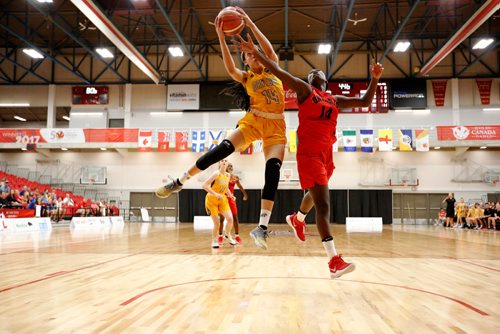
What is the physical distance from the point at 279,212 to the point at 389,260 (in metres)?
19.2

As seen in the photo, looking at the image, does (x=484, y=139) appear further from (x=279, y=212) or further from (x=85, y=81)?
(x=85, y=81)

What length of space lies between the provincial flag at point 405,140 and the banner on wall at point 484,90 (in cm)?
683

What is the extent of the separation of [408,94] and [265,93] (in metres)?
23.7

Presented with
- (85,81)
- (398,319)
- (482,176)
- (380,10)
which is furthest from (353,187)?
(398,319)

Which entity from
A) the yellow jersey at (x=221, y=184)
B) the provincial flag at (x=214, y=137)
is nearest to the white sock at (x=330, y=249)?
the yellow jersey at (x=221, y=184)

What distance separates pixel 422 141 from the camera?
22172 millimetres

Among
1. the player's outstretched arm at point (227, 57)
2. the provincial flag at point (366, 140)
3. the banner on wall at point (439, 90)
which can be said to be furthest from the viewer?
the banner on wall at point (439, 90)

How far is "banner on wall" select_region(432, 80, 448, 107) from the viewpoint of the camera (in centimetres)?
2544

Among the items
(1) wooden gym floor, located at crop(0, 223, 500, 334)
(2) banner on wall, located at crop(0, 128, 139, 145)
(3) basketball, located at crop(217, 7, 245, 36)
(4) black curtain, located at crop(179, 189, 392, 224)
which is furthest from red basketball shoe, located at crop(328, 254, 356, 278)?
(2) banner on wall, located at crop(0, 128, 139, 145)

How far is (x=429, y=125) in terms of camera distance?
25312 mm

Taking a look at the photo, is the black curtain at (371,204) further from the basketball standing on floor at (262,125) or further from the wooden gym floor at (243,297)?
the basketball standing on floor at (262,125)

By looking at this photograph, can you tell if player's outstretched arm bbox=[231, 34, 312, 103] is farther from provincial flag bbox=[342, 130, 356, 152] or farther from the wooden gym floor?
provincial flag bbox=[342, 130, 356, 152]

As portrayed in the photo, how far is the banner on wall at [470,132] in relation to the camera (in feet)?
75.2

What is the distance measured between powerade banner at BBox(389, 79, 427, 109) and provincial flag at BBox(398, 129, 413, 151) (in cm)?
352
